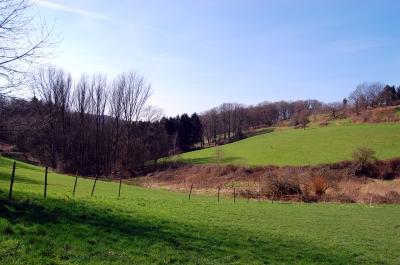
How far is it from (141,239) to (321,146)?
59.9 m

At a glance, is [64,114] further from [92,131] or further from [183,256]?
[183,256]

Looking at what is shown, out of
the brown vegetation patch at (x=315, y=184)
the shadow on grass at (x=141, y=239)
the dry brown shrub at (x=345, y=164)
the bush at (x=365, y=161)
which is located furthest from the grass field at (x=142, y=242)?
the dry brown shrub at (x=345, y=164)

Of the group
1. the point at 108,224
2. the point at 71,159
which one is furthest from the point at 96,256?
the point at 71,159

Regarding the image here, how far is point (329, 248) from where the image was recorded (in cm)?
1068

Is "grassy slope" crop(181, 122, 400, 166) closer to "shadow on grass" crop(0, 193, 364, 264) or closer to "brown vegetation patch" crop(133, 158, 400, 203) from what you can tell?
"brown vegetation patch" crop(133, 158, 400, 203)

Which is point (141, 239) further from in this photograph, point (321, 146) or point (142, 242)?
point (321, 146)

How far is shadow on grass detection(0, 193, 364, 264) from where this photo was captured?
6.88 meters

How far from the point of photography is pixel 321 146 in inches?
2397

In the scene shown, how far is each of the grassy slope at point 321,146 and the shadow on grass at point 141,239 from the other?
1721 inches

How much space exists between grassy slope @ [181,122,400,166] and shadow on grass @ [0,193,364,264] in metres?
43.7

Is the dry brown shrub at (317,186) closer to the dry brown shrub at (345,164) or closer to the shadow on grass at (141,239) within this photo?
the dry brown shrub at (345,164)

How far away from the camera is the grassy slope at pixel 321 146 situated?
170 ft

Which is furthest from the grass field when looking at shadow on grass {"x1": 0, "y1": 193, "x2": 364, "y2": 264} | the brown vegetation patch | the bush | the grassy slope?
the grassy slope

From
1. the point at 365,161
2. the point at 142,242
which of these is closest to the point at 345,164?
the point at 365,161
